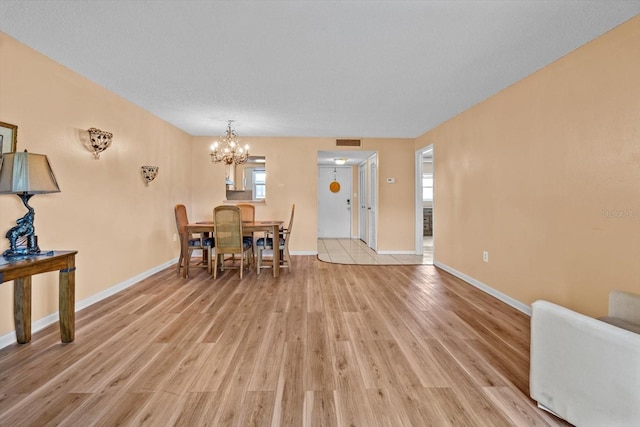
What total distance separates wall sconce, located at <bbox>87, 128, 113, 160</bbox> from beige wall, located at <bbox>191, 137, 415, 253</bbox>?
8.99 ft

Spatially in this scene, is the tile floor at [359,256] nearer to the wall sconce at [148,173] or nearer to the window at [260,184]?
the window at [260,184]

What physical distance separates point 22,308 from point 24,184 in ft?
3.22

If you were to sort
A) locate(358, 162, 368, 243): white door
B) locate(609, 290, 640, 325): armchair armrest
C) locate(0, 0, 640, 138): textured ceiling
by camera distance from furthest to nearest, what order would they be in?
locate(358, 162, 368, 243): white door
locate(0, 0, 640, 138): textured ceiling
locate(609, 290, 640, 325): armchair armrest

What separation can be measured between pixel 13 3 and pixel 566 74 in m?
4.05

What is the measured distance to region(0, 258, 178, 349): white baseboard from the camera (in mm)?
2339

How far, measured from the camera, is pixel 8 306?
235 centimetres

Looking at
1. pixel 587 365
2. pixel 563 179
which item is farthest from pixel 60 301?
pixel 563 179

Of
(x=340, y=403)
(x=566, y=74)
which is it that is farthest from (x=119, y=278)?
(x=566, y=74)

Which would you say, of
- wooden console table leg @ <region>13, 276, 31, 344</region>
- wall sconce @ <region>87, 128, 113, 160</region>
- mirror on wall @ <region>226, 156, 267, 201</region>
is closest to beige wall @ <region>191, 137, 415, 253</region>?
mirror on wall @ <region>226, 156, 267, 201</region>

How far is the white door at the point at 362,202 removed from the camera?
7.91 meters

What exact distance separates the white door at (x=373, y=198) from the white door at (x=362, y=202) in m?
0.68

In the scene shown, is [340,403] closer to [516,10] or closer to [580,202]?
[580,202]

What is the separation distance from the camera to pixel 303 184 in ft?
20.2

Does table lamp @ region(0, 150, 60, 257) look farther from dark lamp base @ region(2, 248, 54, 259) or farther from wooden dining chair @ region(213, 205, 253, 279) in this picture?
wooden dining chair @ region(213, 205, 253, 279)
